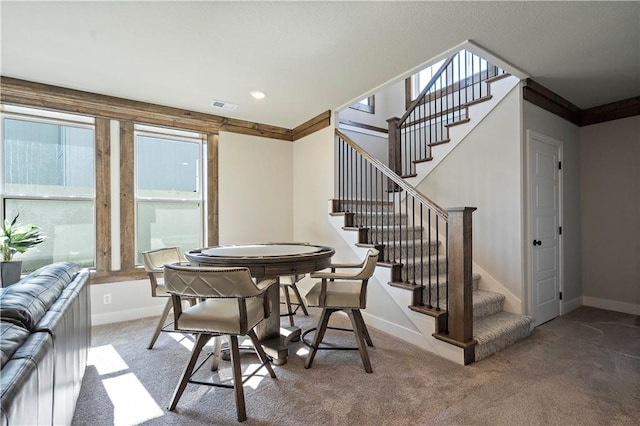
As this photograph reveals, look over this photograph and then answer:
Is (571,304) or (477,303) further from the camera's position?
(571,304)

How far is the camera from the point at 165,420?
176 cm

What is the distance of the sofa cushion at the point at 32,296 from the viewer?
1.21 m

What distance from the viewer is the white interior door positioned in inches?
126

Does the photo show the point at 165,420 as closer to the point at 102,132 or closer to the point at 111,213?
the point at 111,213

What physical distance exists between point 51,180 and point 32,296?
2.56m

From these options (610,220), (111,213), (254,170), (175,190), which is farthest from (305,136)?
(610,220)

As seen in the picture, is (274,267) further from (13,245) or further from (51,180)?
(51,180)

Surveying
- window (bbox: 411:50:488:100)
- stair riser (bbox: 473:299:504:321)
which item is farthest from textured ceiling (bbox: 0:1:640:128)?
stair riser (bbox: 473:299:504:321)

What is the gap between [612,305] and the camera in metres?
3.80

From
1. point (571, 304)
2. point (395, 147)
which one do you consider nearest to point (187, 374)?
point (395, 147)

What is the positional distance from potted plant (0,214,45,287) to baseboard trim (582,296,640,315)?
20.3 ft

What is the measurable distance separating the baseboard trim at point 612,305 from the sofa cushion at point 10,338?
537 cm

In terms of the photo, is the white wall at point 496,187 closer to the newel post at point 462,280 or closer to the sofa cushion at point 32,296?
the newel post at point 462,280

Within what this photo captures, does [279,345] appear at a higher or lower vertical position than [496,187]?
lower
